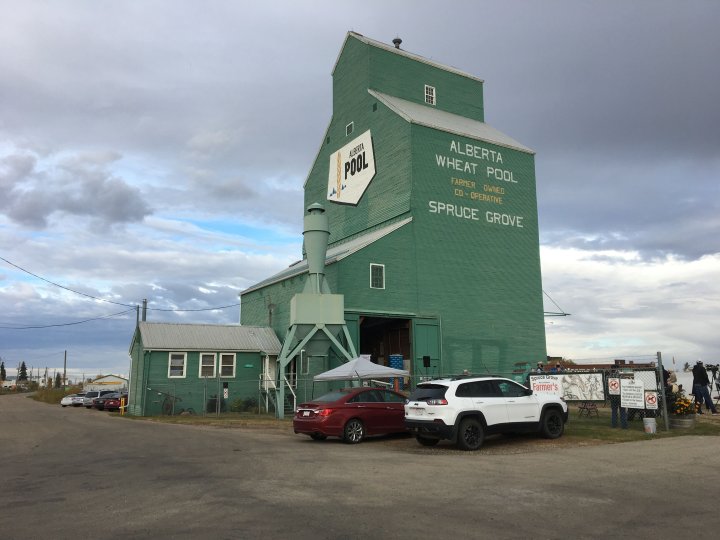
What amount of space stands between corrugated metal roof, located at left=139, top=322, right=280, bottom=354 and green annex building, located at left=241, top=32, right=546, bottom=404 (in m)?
1.47

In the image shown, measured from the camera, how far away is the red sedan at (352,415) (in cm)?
1736

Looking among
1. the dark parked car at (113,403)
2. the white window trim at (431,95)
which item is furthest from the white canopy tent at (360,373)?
the dark parked car at (113,403)

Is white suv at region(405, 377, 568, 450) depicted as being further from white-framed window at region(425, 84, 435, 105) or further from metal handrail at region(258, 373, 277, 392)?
white-framed window at region(425, 84, 435, 105)

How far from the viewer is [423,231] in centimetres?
3534

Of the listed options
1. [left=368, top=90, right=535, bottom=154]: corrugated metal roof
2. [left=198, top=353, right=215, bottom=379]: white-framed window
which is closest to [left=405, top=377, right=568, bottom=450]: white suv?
[left=198, top=353, right=215, bottom=379]: white-framed window

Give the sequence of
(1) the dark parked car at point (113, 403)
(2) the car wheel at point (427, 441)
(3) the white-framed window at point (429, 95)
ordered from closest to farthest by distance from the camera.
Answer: (2) the car wheel at point (427, 441) → (3) the white-framed window at point (429, 95) → (1) the dark parked car at point (113, 403)

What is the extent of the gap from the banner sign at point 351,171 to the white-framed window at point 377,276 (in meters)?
8.01

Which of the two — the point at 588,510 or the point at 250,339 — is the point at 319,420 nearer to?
the point at 588,510

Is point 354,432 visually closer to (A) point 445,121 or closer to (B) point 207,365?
(B) point 207,365

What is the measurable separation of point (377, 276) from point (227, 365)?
33.0 feet

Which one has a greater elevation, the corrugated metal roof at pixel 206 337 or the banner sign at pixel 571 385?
the corrugated metal roof at pixel 206 337

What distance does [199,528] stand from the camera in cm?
732

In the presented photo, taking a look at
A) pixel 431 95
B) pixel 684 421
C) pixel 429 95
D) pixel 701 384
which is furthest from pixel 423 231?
pixel 684 421

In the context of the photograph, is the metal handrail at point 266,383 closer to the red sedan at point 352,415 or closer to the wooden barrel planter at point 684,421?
the red sedan at point 352,415
